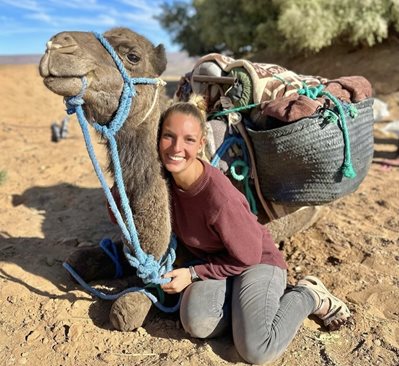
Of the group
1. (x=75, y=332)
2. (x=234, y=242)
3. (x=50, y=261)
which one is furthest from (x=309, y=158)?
(x=50, y=261)

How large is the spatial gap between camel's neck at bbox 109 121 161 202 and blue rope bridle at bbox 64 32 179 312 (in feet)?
0.18

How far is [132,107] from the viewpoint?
8.07 ft

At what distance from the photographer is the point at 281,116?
9.41 ft

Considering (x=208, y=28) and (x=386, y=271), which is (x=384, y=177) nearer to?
(x=386, y=271)

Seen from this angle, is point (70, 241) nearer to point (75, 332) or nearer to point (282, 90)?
point (75, 332)

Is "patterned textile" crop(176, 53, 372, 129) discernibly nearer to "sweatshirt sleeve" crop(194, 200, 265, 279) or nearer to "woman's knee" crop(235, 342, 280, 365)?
"sweatshirt sleeve" crop(194, 200, 265, 279)

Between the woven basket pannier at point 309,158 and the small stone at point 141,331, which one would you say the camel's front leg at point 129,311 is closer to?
the small stone at point 141,331

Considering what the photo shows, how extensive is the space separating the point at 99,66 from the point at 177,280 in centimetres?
125

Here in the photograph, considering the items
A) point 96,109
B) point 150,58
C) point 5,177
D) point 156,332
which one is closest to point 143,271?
point 156,332

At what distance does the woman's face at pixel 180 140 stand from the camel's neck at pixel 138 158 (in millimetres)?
87

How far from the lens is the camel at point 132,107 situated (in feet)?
7.07

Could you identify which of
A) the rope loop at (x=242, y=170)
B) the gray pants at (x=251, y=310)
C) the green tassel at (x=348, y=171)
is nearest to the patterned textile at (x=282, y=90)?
the rope loop at (x=242, y=170)

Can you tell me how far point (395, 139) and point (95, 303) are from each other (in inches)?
263

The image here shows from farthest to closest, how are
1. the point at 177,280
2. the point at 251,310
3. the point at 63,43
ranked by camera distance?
1. the point at 177,280
2. the point at 251,310
3. the point at 63,43
